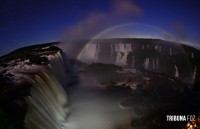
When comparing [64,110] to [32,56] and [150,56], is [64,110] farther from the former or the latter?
[150,56]

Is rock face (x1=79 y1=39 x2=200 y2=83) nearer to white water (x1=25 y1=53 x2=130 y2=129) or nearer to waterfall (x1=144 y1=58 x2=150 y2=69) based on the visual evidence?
waterfall (x1=144 y1=58 x2=150 y2=69)

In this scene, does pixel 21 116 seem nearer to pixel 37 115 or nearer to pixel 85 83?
pixel 37 115

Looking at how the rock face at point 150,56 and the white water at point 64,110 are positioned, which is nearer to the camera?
Answer: the white water at point 64,110

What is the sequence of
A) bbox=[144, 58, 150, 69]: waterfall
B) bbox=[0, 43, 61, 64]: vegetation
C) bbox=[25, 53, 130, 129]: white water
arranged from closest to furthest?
bbox=[25, 53, 130, 129]: white water
bbox=[0, 43, 61, 64]: vegetation
bbox=[144, 58, 150, 69]: waterfall

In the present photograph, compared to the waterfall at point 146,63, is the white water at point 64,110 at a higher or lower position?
higher

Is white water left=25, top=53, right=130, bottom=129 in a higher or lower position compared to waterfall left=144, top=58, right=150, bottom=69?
higher

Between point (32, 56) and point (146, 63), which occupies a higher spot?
point (32, 56)

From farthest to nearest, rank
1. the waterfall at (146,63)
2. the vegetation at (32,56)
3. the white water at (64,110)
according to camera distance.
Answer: the waterfall at (146,63)
the vegetation at (32,56)
the white water at (64,110)

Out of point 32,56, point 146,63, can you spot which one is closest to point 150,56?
point 146,63

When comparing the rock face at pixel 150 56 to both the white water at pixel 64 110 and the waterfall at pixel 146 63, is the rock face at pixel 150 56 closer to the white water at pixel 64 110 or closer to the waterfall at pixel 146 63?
the waterfall at pixel 146 63

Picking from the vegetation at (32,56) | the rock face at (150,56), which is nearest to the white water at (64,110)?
the vegetation at (32,56)

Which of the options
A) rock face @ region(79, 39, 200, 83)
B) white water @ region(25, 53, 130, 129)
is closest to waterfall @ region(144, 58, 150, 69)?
rock face @ region(79, 39, 200, 83)
